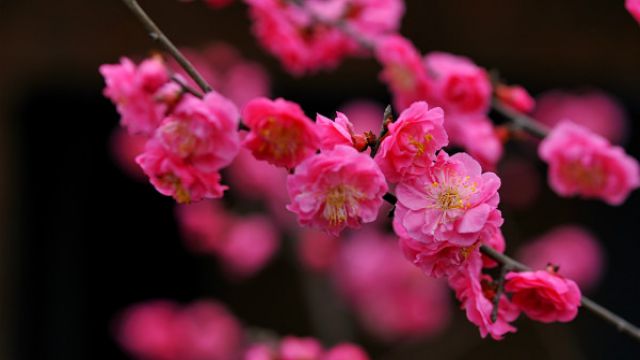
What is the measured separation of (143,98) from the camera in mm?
781

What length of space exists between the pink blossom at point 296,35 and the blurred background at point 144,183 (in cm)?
112

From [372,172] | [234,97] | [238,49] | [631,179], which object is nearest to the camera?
[372,172]

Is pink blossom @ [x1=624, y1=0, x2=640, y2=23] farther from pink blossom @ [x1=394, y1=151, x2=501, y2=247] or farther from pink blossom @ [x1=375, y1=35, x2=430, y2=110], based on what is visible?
pink blossom @ [x1=375, y1=35, x2=430, y2=110]

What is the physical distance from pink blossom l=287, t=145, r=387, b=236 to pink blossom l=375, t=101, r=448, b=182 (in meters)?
0.02

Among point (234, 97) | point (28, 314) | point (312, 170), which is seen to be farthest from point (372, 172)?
point (28, 314)

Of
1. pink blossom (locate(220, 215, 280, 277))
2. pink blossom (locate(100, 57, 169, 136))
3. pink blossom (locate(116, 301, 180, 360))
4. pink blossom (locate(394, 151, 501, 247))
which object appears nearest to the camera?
pink blossom (locate(394, 151, 501, 247))

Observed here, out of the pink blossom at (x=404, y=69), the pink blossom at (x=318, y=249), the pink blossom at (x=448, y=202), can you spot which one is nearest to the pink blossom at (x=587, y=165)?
the pink blossom at (x=404, y=69)

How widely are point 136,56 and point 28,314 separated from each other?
0.81 metres

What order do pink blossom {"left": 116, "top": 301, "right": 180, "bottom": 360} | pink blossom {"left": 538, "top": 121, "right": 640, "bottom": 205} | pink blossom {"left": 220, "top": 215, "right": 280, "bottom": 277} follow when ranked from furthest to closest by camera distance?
pink blossom {"left": 220, "top": 215, "right": 280, "bottom": 277} < pink blossom {"left": 116, "top": 301, "right": 180, "bottom": 360} < pink blossom {"left": 538, "top": 121, "right": 640, "bottom": 205}

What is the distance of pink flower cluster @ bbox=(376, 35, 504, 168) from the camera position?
1.16m

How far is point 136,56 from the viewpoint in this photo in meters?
2.31

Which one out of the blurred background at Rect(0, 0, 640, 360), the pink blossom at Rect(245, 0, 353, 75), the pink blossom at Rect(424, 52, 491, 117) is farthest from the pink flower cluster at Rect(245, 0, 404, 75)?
the blurred background at Rect(0, 0, 640, 360)

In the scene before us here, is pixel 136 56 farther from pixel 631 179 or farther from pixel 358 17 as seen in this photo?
pixel 631 179

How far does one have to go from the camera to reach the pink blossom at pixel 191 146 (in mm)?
702
